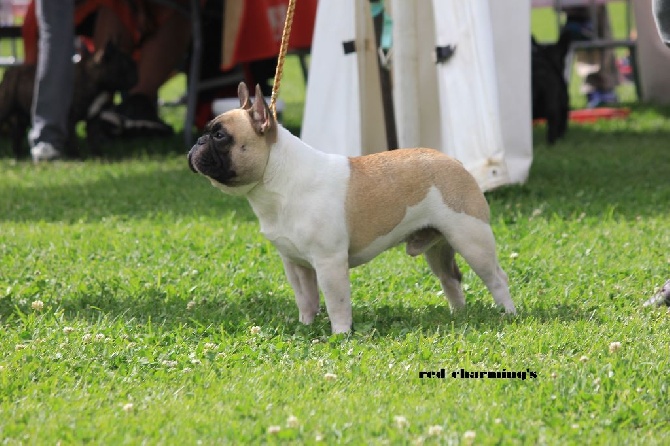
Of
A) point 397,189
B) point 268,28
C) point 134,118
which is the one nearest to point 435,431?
point 397,189

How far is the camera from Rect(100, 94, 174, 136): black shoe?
413 inches

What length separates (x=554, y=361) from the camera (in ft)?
12.3

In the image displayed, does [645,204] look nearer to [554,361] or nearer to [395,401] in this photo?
[554,361]

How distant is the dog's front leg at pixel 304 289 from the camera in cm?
440

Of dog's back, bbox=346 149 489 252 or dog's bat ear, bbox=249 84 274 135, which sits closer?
dog's bat ear, bbox=249 84 274 135


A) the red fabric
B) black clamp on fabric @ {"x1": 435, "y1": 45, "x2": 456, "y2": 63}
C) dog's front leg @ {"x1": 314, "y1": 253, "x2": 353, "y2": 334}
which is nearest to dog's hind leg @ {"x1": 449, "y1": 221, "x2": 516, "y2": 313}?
dog's front leg @ {"x1": 314, "y1": 253, "x2": 353, "y2": 334}

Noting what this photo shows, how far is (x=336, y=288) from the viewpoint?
162 inches

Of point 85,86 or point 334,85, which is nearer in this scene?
point 334,85

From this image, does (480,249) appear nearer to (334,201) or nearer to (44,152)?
(334,201)

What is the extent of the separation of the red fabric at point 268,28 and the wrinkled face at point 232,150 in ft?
19.0

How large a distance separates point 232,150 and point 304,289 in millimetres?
737

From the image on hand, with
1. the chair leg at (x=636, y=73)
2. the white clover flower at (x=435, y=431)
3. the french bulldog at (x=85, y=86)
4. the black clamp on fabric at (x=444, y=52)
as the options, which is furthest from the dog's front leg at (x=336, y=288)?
the chair leg at (x=636, y=73)

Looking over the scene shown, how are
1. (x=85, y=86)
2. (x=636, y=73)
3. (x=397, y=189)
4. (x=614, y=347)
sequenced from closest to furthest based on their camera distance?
(x=614, y=347)
(x=397, y=189)
(x=85, y=86)
(x=636, y=73)

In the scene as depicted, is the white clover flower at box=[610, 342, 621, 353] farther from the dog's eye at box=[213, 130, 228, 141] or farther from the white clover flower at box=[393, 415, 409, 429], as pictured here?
the dog's eye at box=[213, 130, 228, 141]
